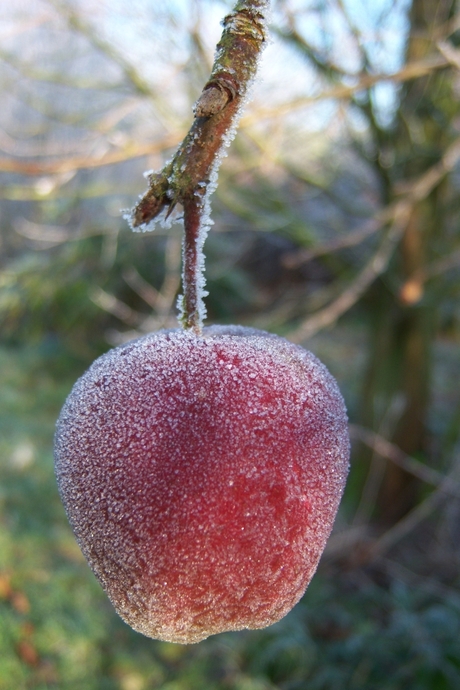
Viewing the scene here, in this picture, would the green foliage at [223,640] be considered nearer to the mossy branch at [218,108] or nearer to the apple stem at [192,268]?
the apple stem at [192,268]

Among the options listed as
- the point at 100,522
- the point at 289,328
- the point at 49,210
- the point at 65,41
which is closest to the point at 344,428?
the point at 100,522

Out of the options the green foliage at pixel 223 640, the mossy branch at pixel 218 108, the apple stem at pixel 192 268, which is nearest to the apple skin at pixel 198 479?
the apple stem at pixel 192 268

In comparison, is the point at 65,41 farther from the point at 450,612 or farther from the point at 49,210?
the point at 450,612

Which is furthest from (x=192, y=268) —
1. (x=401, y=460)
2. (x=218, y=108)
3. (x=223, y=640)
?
(x=223, y=640)

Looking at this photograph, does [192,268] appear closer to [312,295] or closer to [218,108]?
[218,108]

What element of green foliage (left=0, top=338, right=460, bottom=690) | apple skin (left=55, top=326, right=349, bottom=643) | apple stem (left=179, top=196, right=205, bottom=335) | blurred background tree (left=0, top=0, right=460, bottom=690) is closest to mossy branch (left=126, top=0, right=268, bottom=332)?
apple stem (left=179, top=196, right=205, bottom=335)

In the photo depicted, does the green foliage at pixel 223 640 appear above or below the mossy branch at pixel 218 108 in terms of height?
below

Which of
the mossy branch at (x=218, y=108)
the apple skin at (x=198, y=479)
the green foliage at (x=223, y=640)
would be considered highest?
the mossy branch at (x=218, y=108)
